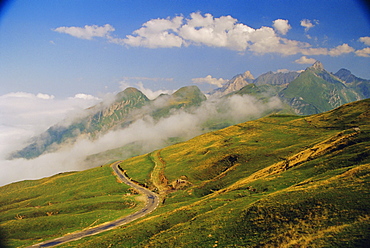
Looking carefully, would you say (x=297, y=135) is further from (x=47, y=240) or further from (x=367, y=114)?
(x=47, y=240)

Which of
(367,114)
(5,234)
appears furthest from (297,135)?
(5,234)

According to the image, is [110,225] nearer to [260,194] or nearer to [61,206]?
[61,206]

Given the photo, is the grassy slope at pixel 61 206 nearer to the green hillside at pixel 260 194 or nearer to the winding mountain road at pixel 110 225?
the green hillside at pixel 260 194

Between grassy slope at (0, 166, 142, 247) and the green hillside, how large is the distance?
113 centimetres

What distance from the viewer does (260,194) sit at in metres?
55.2

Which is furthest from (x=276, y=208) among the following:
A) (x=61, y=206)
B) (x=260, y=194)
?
(x=61, y=206)

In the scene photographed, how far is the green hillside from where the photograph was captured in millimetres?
28578

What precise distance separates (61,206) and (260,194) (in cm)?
8070

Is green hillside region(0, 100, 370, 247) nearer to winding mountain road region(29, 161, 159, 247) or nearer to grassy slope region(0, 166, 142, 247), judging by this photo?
grassy slope region(0, 166, 142, 247)

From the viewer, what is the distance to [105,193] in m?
108

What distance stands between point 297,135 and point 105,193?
104920 mm

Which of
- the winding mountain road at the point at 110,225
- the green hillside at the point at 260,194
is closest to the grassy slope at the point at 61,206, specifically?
the green hillside at the point at 260,194

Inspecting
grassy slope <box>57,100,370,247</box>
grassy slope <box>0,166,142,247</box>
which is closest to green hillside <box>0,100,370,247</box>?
grassy slope <box>57,100,370,247</box>

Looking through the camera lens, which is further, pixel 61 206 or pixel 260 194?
pixel 61 206
